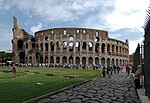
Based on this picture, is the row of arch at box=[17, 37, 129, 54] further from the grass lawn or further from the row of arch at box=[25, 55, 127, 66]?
the grass lawn

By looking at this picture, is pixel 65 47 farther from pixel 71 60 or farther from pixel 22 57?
pixel 22 57

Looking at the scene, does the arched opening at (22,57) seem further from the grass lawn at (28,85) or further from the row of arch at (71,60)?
the grass lawn at (28,85)

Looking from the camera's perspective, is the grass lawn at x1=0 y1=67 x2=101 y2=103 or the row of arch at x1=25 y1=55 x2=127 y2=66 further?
the row of arch at x1=25 y1=55 x2=127 y2=66

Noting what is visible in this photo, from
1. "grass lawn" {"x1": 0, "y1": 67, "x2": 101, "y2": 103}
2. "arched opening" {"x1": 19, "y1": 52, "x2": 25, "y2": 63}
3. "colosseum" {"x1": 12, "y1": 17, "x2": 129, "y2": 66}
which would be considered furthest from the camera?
"arched opening" {"x1": 19, "y1": 52, "x2": 25, "y2": 63}

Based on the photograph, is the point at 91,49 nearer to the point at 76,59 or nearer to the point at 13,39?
the point at 76,59

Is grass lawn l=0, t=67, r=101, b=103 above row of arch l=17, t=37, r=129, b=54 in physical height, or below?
below

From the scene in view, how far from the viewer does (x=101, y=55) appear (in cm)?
6041

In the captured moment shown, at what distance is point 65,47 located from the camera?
6062 centimetres

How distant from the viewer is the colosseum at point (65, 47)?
193ft

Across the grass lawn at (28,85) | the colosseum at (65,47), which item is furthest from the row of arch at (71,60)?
the grass lawn at (28,85)

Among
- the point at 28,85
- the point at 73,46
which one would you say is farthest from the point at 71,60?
the point at 28,85

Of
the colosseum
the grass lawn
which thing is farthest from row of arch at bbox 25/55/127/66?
the grass lawn

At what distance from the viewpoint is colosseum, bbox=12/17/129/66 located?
58.8m

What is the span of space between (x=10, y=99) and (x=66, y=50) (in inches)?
2003
